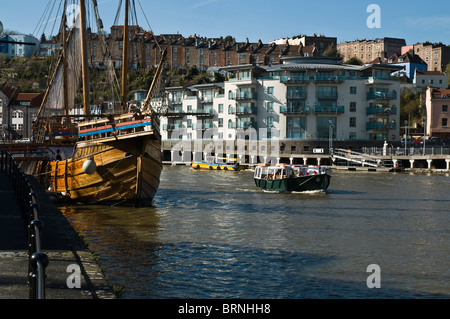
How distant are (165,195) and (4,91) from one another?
91617mm

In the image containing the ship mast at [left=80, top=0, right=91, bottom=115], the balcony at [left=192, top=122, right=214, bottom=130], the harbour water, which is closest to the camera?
the harbour water

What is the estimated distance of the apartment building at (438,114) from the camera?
10925 cm

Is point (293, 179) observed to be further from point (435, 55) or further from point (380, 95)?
point (435, 55)

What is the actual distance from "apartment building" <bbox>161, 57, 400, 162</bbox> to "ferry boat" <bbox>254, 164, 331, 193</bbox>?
3986 cm

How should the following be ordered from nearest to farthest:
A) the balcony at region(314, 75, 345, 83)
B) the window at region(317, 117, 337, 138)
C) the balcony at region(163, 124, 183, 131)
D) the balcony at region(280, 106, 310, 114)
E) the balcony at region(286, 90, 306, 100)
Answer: the balcony at region(280, 106, 310, 114), the balcony at region(314, 75, 345, 83), the window at region(317, 117, 337, 138), the balcony at region(286, 90, 306, 100), the balcony at region(163, 124, 183, 131)

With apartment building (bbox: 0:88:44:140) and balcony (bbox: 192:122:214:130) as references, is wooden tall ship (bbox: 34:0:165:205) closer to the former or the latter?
balcony (bbox: 192:122:214:130)

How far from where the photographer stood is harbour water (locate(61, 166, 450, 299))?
17422mm

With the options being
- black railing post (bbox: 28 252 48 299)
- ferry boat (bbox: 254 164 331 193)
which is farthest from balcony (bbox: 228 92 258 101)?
black railing post (bbox: 28 252 48 299)

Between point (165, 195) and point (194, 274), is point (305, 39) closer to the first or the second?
point (165, 195)

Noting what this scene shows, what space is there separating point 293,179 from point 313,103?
148 feet

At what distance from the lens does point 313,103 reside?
91938 millimetres

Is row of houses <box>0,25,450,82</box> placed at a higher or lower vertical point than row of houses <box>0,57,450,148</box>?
higher

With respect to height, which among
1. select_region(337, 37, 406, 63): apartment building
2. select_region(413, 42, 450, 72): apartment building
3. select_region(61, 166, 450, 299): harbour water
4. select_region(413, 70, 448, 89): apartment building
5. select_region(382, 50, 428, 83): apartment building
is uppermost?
select_region(337, 37, 406, 63): apartment building

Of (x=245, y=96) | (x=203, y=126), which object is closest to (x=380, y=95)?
(x=245, y=96)
